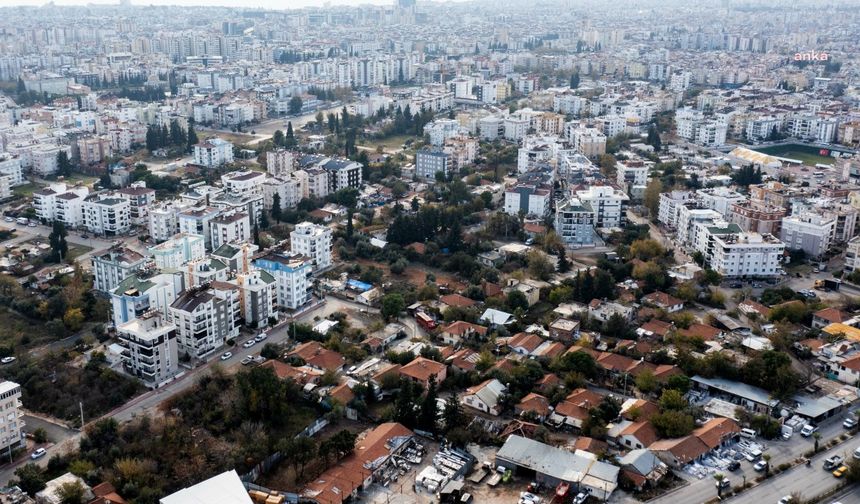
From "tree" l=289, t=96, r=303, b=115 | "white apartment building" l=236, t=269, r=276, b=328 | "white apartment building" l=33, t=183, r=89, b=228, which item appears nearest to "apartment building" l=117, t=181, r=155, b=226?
"white apartment building" l=33, t=183, r=89, b=228

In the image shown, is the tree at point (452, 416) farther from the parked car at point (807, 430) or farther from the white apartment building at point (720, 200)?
the white apartment building at point (720, 200)

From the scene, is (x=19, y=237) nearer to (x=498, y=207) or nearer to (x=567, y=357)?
(x=498, y=207)

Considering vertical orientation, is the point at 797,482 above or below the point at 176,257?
below

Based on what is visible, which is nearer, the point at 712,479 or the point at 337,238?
the point at 712,479

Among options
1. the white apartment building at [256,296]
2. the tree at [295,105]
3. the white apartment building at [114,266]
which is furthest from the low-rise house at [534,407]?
the tree at [295,105]

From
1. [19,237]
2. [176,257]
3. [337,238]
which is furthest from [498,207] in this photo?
[19,237]

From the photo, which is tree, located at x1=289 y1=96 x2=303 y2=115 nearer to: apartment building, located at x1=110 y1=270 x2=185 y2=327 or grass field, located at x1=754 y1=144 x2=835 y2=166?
grass field, located at x1=754 y1=144 x2=835 y2=166

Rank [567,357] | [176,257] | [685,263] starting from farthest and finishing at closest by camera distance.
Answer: [685,263] < [176,257] < [567,357]
